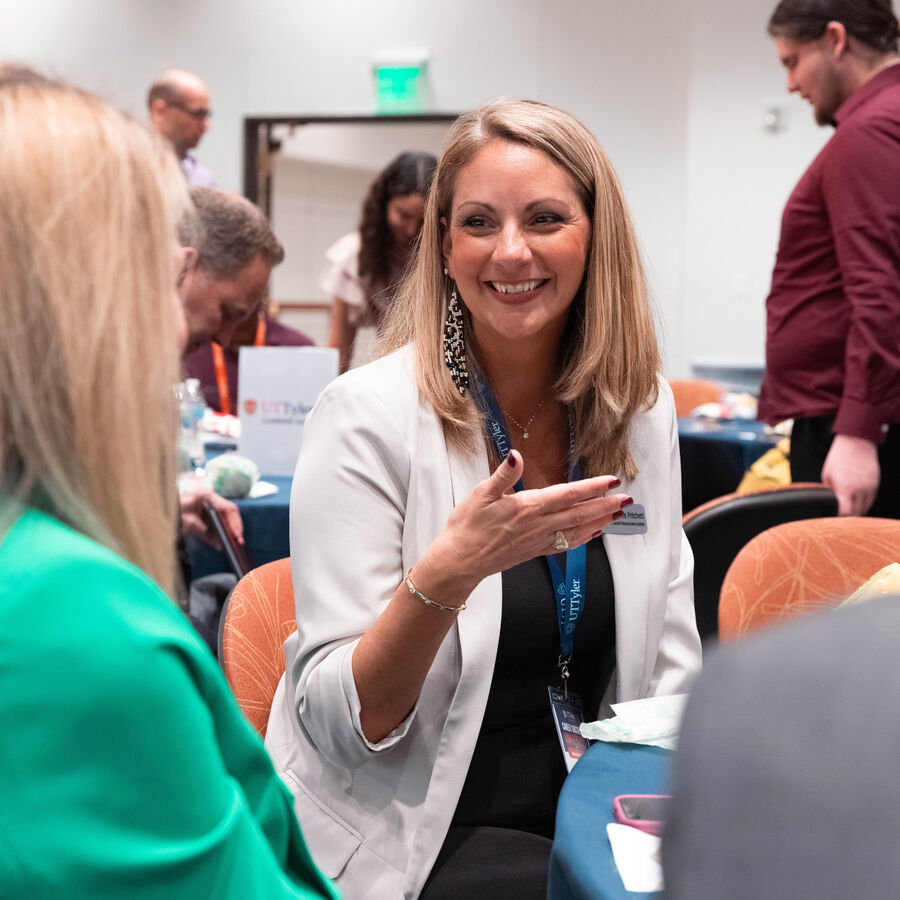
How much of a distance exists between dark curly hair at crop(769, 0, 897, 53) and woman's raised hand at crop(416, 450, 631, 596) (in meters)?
1.88

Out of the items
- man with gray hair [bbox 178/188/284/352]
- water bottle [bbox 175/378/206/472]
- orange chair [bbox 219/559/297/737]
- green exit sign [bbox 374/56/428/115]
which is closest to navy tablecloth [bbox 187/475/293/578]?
water bottle [bbox 175/378/206/472]

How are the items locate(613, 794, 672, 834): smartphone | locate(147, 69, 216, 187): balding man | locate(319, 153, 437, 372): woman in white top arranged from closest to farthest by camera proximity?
locate(613, 794, 672, 834): smartphone < locate(319, 153, 437, 372): woman in white top < locate(147, 69, 216, 187): balding man

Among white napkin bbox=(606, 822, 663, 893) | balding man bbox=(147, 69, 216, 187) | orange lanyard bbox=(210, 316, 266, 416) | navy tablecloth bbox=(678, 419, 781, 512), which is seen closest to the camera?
white napkin bbox=(606, 822, 663, 893)

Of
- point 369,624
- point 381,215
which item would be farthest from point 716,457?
point 369,624

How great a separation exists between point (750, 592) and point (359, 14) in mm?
7058

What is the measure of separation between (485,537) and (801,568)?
88 centimetres

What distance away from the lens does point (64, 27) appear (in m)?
8.28

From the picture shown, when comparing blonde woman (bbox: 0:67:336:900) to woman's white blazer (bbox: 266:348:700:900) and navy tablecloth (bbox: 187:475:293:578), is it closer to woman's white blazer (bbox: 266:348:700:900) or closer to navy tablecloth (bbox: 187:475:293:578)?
woman's white blazer (bbox: 266:348:700:900)

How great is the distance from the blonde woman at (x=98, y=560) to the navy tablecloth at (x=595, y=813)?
0.30 m

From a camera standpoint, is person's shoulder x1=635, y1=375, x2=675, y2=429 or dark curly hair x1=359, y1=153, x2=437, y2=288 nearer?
person's shoulder x1=635, y1=375, x2=675, y2=429

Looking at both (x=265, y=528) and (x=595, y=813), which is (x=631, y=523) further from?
(x=265, y=528)

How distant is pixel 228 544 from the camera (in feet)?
8.98

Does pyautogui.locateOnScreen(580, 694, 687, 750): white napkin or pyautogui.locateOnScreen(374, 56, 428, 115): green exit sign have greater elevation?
pyautogui.locateOnScreen(374, 56, 428, 115): green exit sign

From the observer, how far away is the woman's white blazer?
1.46 metres
